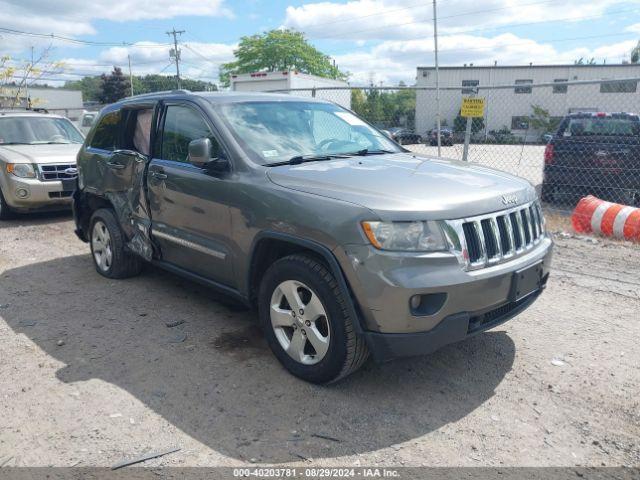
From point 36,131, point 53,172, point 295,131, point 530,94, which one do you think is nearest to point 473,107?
point 295,131

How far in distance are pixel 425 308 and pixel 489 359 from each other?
1147 mm

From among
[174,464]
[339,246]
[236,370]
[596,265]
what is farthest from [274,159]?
[596,265]

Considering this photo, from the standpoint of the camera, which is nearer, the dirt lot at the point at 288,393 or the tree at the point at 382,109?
the dirt lot at the point at 288,393

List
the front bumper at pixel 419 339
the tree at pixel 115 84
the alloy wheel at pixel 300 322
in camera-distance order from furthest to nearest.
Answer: the tree at pixel 115 84, the alloy wheel at pixel 300 322, the front bumper at pixel 419 339

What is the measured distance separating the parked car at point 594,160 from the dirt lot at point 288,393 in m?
4.38

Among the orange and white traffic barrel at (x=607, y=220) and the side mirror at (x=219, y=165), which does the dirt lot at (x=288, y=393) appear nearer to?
the side mirror at (x=219, y=165)

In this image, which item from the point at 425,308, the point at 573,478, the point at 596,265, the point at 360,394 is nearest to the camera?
the point at 573,478

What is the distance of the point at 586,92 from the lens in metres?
37.9

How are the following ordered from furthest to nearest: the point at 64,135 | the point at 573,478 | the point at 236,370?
the point at 64,135 → the point at 236,370 → the point at 573,478

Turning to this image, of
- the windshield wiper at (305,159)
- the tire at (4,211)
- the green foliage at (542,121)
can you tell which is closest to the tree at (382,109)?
the green foliage at (542,121)

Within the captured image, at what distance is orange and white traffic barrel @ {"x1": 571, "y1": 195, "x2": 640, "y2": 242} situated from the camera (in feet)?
22.1

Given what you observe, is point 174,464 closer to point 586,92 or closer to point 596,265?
point 596,265

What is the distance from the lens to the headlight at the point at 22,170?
8070 mm

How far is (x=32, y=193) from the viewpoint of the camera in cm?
807
